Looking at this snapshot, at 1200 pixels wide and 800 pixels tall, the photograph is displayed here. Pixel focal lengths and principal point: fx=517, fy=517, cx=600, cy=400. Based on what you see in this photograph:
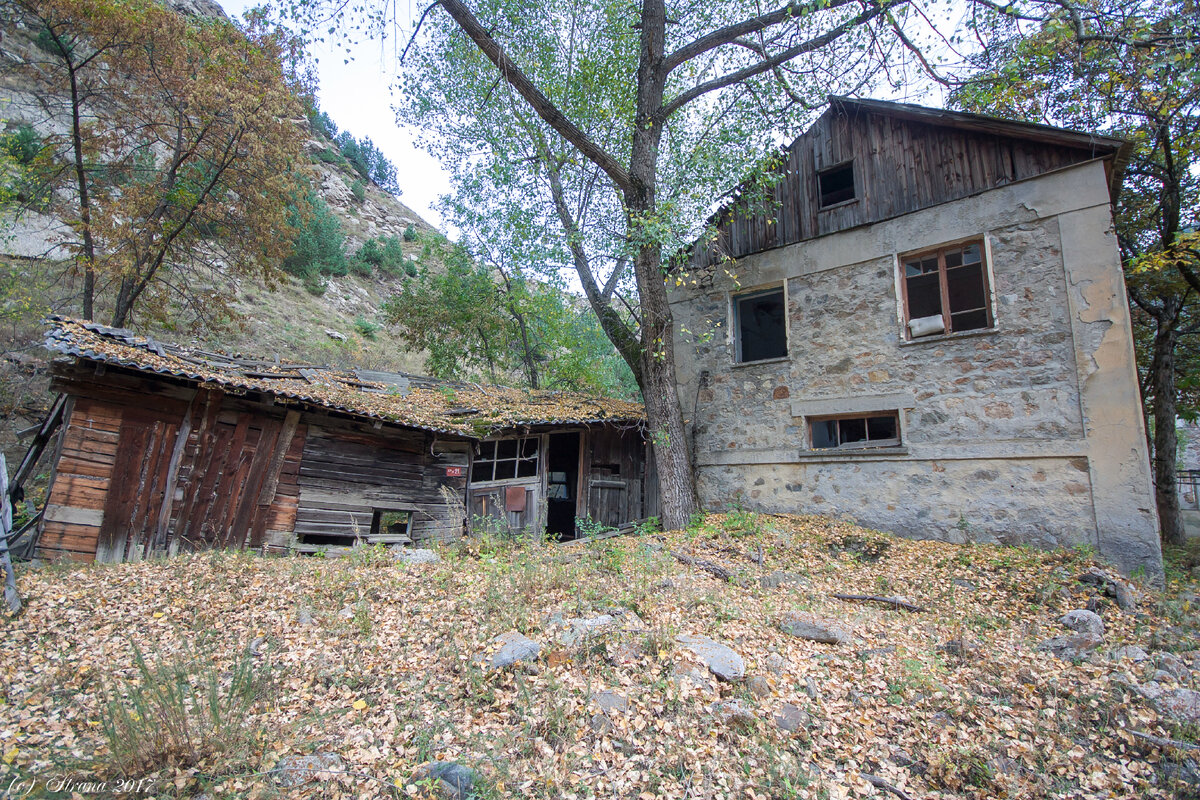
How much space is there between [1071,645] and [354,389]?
10.4 metres

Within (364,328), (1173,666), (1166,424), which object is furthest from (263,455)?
(364,328)

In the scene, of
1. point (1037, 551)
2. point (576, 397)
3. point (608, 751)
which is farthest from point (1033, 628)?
point (576, 397)

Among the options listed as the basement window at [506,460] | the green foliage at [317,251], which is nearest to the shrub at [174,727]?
the basement window at [506,460]

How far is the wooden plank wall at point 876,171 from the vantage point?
7715mm

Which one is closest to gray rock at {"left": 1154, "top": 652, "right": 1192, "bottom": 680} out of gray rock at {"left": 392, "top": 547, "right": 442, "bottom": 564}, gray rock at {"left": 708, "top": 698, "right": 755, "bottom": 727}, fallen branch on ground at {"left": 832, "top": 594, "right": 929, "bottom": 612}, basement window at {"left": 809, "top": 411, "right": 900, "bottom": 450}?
fallen branch on ground at {"left": 832, "top": 594, "right": 929, "bottom": 612}

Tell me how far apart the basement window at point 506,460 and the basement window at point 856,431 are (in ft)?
18.5

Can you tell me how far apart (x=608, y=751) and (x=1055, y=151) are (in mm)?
9502

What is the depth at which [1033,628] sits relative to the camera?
509 cm

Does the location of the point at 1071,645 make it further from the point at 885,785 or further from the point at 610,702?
the point at 610,702

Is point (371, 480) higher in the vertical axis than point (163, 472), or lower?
lower

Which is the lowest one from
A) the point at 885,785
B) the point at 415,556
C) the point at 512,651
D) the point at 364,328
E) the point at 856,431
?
the point at 885,785

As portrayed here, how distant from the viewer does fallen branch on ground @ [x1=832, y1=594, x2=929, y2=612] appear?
18.7ft

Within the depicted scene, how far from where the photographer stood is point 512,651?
397 cm

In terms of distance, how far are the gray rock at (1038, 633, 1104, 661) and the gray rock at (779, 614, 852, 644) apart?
1708 mm
